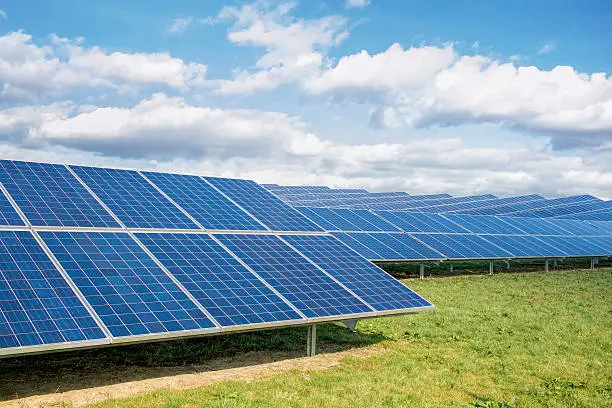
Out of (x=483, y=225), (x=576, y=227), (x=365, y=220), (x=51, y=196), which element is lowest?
(x=576, y=227)

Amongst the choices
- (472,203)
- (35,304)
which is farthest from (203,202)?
(472,203)

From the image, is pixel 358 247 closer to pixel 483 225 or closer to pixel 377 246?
pixel 377 246

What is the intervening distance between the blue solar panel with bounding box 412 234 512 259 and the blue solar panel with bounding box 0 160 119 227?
72.4 ft

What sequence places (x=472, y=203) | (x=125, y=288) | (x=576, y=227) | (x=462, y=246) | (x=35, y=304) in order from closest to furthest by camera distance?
(x=35, y=304), (x=125, y=288), (x=462, y=246), (x=576, y=227), (x=472, y=203)

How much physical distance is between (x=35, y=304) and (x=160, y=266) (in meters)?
3.41

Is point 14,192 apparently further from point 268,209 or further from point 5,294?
point 268,209

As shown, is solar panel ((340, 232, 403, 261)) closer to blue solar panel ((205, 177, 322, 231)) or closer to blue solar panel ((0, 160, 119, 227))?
blue solar panel ((205, 177, 322, 231))

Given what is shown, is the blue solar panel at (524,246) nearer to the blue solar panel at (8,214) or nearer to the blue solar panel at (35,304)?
the blue solar panel at (8,214)

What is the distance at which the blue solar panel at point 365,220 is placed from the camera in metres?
35.0

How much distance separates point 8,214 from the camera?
1421 centimetres

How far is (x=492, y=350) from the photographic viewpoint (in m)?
16.5

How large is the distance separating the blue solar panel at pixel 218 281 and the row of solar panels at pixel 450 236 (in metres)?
15.1

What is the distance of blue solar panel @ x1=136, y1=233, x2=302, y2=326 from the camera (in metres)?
13.4

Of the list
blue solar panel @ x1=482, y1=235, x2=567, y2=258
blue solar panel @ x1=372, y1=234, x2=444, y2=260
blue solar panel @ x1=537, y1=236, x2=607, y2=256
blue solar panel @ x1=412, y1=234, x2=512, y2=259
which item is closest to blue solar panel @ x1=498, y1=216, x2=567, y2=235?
blue solar panel @ x1=537, y1=236, x2=607, y2=256
